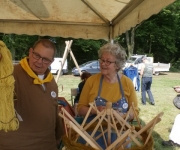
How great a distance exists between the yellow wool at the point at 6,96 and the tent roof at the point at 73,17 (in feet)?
3.80

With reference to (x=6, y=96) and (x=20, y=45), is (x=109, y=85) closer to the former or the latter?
(x=6, y=96)

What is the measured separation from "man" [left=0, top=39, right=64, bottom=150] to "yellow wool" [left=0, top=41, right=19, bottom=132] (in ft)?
1.44

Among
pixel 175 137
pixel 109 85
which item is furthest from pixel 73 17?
pixel 175 137

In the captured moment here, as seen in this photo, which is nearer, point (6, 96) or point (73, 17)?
point (6, 96)

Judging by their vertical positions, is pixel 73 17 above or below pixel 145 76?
above

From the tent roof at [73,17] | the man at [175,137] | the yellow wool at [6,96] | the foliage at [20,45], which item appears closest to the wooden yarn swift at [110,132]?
the yellow wool at [6,96]

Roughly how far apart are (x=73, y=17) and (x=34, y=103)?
1.85 m

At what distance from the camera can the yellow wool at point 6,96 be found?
110cm

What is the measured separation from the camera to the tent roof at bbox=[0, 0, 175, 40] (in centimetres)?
245

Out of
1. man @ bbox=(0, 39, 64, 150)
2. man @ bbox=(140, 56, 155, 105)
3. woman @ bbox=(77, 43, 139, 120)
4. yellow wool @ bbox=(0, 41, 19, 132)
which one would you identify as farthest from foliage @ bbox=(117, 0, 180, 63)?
yellow wool @ bbox=(0, 41, 19, 132)

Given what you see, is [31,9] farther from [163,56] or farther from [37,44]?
[163,56]

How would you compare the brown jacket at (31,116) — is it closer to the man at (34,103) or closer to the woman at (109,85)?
the man at (34,103)

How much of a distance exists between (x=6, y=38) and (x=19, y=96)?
1757 centimetres

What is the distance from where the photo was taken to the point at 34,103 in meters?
1.62
